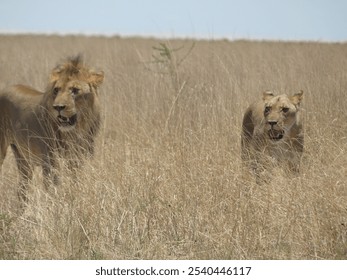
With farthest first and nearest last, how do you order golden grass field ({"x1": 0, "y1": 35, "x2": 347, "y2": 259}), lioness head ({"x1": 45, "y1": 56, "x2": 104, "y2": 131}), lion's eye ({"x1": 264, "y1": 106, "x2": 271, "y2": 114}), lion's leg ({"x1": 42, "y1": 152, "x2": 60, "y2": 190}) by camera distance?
lion's eye ({"x1": 264, "y1": 106, "x2": 271, "y2": 114}) → lioness head ({"x1": 45, "y1": 56, "x2": 104, "y2": 131}) → lion's leg ({"x1": 42, "y1": 152, "x2": 60, "y2": 190}) → golden grass field ({"x1": 0, "y1": 35, "x2": 347, "y2": 259})

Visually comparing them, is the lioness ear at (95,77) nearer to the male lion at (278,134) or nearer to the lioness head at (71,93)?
the lioness head at (71,93)

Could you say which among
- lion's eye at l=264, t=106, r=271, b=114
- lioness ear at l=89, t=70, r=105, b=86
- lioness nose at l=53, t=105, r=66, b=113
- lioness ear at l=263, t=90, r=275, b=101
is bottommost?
lion's eye at l=264, t=106, r=271, b=114

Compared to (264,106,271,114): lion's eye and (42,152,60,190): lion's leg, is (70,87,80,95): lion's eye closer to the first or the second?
(42,152,60,190): lion's leg

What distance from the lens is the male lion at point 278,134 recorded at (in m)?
6.16

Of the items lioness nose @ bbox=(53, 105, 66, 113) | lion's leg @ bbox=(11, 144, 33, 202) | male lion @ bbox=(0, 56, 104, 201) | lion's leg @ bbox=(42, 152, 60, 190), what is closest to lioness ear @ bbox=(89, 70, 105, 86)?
male lion @ bbox=(0, 56, 104, 201)

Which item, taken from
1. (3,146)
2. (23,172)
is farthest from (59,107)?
(3,146)

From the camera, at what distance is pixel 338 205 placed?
4.60 meters

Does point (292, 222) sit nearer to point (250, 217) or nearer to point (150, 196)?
point (250, 217)

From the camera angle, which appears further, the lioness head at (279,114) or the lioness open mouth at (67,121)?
the lioness head at (279,114)

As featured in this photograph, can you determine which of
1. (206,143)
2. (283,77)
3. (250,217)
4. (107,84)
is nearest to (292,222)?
(250,217)

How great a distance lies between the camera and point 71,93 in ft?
19.6

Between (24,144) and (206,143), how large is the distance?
1.57m

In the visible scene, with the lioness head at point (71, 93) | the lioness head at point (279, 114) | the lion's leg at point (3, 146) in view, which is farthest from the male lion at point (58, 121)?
the lioness head at point (279, 114)

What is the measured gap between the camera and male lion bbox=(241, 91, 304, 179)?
6.16 metres
